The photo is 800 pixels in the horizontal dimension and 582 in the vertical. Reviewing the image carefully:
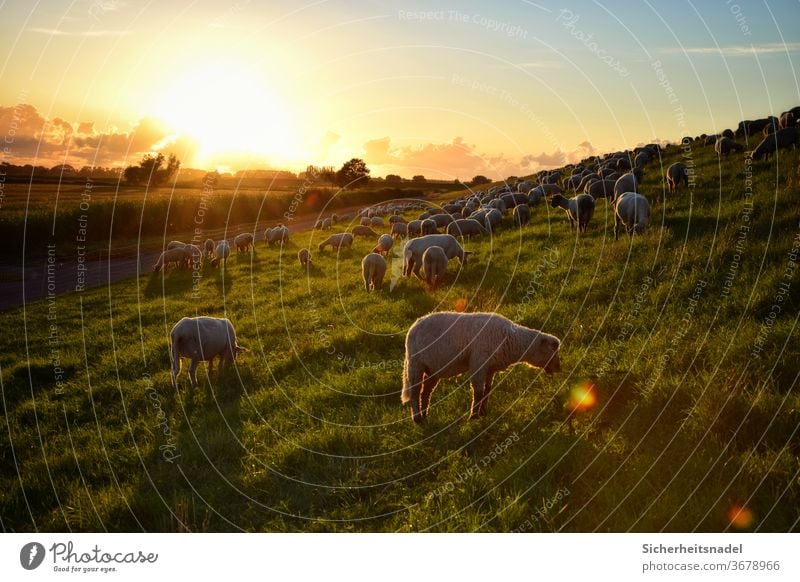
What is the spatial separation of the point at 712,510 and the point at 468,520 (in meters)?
2.23

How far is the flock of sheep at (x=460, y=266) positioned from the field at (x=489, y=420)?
0.60 meters

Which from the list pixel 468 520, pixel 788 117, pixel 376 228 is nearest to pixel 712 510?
pixel 468 520

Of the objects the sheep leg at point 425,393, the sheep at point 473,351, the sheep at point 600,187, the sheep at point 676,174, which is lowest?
the sheep leg at point 425,393

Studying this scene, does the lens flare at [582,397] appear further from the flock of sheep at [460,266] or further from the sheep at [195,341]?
the sheep at [195,341]

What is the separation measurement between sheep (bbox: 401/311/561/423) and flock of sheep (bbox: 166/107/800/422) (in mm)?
15

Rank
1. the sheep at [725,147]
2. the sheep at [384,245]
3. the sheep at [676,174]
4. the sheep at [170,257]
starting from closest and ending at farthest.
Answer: the sheep at [676,174] < the sheep at [384,245] < the sheep at [725,147] < the sheep at [170,257]

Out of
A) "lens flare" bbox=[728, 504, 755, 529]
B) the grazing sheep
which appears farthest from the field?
the grazing sheep

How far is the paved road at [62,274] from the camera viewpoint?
24.7 metres

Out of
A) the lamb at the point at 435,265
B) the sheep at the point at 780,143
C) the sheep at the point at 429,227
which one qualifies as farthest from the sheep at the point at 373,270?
the sheep at the point at 780,143

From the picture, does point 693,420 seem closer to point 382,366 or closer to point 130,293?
point 382,366

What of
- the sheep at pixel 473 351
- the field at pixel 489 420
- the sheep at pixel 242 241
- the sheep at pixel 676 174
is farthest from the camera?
the sheep at pixel 242 241

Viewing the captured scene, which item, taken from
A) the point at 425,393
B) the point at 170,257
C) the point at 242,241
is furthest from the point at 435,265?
the point at 242,241
